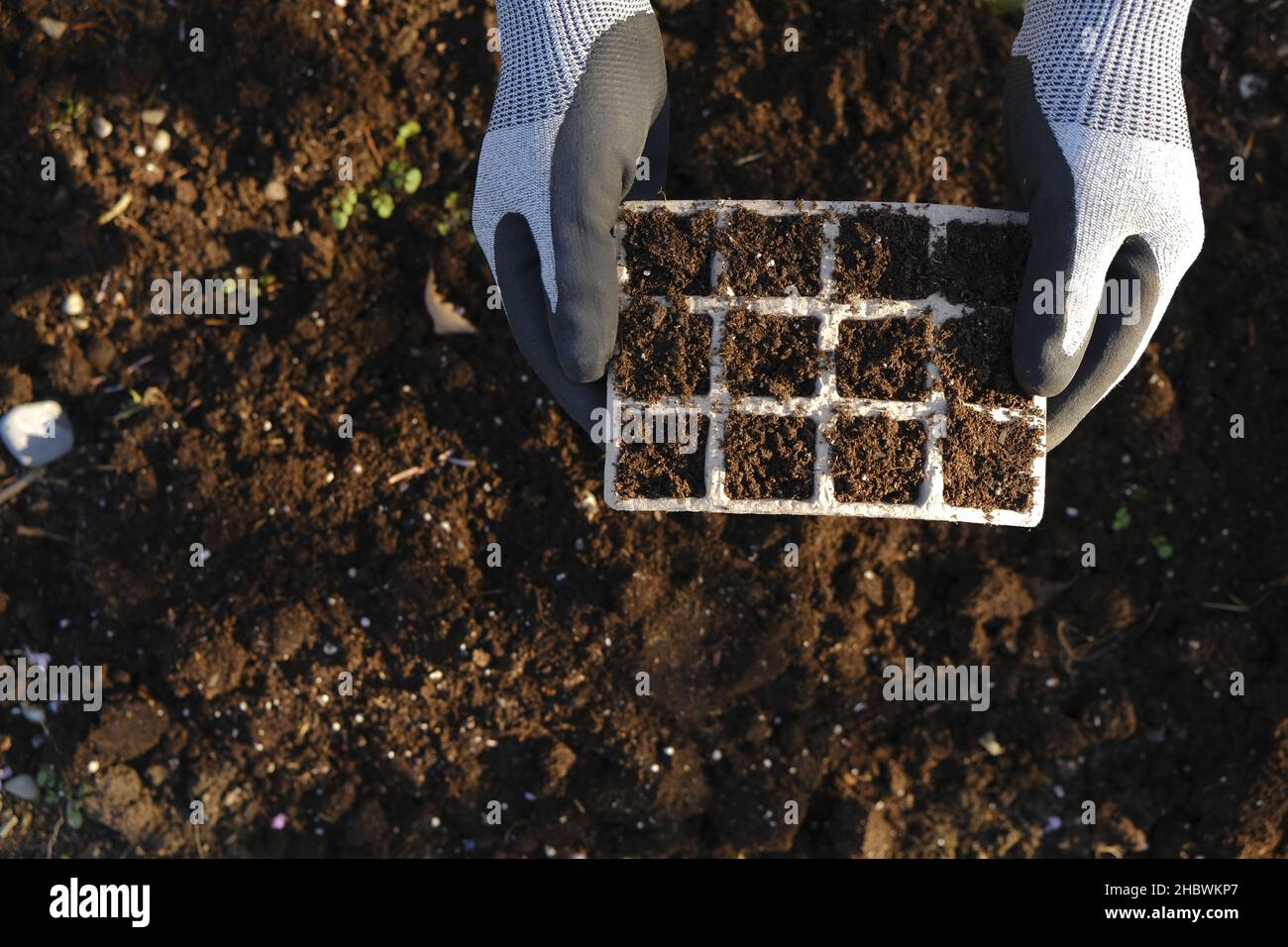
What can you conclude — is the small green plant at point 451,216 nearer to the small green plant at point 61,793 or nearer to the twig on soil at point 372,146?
the twig on soil at point 372,146

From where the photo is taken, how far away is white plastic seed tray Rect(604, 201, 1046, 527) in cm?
199

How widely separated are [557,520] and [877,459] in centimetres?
98

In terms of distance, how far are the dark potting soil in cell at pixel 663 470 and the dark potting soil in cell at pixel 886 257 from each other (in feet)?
1.50

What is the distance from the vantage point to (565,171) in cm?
205

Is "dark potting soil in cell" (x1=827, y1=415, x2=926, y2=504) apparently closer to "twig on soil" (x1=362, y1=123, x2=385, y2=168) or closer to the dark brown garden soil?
the dark brown garden soil

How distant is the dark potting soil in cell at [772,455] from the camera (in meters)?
2.00

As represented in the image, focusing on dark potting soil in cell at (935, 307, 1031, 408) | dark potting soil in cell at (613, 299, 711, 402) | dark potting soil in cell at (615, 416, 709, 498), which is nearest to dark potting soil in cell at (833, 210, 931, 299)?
dark potting soil in cell at (935, 307, 1031, 408)

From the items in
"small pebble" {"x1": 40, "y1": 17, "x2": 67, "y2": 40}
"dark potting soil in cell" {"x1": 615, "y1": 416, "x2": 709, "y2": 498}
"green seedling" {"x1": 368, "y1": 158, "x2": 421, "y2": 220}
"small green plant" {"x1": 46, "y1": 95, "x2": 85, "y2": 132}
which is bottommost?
"dark potting soil in cell" {"x1": 615, "y1": 416, "x2": 709, "y2": 498}

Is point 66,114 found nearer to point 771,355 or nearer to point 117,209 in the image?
point 117,209

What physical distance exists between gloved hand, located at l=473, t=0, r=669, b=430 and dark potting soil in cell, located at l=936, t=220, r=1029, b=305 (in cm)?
73

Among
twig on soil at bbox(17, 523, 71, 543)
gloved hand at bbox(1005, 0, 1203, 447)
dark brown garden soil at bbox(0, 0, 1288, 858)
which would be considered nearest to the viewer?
gloved hand at bbox(1005, 0, 1203, 447)

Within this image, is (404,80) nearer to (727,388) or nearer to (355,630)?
(727,388)

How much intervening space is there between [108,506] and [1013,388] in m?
2.45

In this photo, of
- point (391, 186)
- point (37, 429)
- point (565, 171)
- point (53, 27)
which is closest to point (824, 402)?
point (565, 171)
